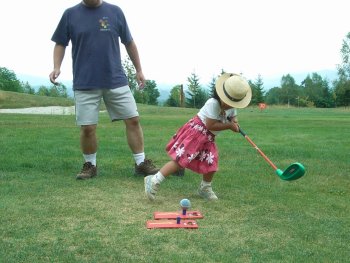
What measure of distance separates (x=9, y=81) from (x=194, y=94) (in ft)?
75.3

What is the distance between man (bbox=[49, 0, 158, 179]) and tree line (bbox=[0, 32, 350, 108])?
41.8 meters

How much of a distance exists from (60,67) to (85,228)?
2403mm

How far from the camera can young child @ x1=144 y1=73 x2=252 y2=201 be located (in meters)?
4.20

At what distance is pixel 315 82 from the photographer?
86.1 meters

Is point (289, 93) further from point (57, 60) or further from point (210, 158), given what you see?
point (210, 158)

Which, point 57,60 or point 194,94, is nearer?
point 57,60

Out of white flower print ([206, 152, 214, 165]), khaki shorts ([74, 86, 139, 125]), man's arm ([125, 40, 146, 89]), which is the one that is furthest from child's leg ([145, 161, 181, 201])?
man's arm ([125, 40, 146, 89])

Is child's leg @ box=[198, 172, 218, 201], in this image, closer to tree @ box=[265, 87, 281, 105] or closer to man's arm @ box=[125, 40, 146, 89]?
man's arm @ box=[125, 40, 146, 89]

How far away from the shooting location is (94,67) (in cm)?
500

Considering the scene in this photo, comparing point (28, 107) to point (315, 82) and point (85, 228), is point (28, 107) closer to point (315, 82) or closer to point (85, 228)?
point (85, 228)

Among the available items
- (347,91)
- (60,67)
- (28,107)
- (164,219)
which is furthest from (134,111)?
(347,91)

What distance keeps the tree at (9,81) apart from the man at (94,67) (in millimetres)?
55665

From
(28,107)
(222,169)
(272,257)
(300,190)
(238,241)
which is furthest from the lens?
(28,107)

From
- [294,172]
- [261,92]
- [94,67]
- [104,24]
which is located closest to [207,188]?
[294,172]
